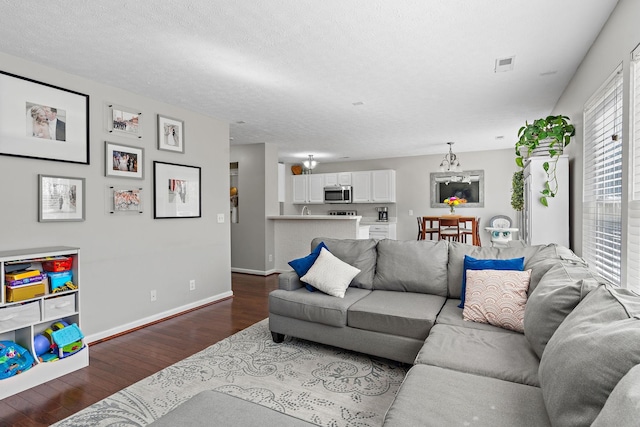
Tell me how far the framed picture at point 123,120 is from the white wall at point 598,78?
400 centimetres

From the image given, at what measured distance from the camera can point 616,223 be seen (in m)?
2.17

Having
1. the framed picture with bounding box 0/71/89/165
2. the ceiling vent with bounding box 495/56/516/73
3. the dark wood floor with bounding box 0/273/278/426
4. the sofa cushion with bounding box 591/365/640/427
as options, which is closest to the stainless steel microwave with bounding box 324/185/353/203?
the dark wood floor with bounding box 0/273/278/426

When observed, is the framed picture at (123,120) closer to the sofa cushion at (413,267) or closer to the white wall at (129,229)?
the white wall at (129,229)

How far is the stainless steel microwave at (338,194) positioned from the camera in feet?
26.6

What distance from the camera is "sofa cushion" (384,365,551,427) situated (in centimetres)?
125

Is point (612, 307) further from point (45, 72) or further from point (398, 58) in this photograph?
point (45, 72)

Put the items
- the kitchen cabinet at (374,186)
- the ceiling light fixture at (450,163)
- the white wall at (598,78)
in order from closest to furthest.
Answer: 1. the white wall at (598,78)
2. the ceiling light fixture at (450,163)
3. the kitchen cabinet at (374,186)

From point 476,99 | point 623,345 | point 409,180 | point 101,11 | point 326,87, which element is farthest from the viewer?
point 409,180

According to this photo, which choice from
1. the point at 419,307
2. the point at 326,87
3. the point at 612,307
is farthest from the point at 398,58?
the point at 612,307

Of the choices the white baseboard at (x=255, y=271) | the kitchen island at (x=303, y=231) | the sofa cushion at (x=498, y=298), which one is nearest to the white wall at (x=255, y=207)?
the white baseboard at (x=255, y=271)

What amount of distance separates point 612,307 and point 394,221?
682cm

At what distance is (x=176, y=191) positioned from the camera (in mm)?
4027

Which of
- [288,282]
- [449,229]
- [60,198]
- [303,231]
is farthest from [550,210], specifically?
[60,198]

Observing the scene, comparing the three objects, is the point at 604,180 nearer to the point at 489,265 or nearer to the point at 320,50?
the point at 489,265
